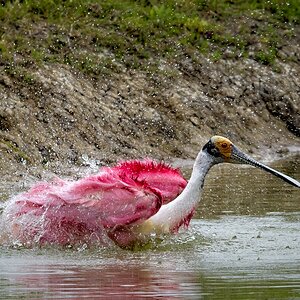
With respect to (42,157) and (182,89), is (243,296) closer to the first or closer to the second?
(42,157)

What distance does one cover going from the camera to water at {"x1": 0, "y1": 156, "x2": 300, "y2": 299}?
800cm

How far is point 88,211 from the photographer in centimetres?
1071

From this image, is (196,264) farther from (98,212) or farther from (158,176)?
(158,176)

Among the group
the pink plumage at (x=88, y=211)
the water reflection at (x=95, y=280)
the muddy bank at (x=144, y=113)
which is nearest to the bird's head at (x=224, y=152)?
the pink plumage at (x=88, y=211)

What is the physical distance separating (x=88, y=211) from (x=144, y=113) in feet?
28.8

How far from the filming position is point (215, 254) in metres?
10.1

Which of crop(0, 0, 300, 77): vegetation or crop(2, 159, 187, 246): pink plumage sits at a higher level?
crop(2, 159, 187, 246): pink plumage

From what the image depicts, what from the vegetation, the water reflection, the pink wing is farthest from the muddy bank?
the water reflection

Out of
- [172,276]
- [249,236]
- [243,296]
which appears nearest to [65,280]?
[172,276]

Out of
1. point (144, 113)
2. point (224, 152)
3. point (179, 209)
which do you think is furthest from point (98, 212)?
point (144, 113)

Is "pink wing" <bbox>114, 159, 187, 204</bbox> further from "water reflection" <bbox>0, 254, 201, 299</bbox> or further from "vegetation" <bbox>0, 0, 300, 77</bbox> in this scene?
"vegetation" <bbox>0, 0, 300, 77</bbox>

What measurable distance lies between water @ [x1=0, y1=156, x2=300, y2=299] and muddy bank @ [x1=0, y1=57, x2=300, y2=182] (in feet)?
13.2

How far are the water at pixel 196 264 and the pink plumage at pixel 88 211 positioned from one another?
0.19 meters

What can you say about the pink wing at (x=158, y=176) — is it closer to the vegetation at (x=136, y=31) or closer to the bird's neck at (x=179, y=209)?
the bird's neck at (x=179, y=209)
